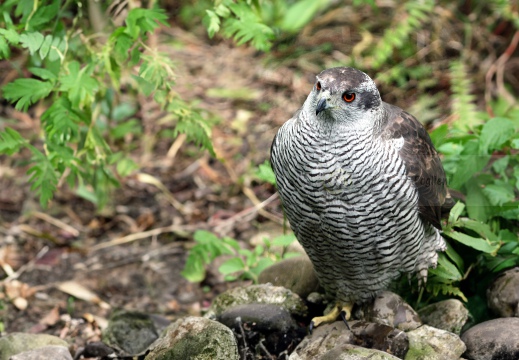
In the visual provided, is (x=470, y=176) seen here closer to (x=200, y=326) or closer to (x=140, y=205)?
(x=200, y=326)

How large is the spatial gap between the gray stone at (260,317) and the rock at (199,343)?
1.25 feet

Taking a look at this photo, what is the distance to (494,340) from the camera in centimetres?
405

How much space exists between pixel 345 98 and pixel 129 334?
221 centimetres

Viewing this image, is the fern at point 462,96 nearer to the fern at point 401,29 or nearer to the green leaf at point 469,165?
the fern at point 401,29

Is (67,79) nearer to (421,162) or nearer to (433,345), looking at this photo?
(421,162)

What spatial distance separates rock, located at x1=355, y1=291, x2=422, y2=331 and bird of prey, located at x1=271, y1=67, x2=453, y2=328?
0.18 m

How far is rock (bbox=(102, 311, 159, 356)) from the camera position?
473cm

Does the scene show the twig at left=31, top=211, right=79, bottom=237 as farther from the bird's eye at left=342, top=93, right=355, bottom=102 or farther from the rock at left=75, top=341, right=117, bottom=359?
the bird's eye at left=342, top=93, right=355, bottom=102

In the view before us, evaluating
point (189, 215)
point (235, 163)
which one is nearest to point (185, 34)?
point (235, 163)

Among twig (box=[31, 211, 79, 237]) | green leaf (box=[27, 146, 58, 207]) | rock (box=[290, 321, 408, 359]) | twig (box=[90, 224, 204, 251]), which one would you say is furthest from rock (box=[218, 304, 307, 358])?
twig (box=[31, 211, 79, 237])

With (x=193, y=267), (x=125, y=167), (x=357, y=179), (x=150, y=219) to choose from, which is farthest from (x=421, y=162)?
(x=150, y=219)

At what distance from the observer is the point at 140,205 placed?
7.11 meters

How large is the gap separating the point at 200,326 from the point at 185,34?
6.45 m

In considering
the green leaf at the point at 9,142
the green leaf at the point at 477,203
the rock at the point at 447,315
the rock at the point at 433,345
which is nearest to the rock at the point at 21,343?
the green leaf at the point at 9,142
